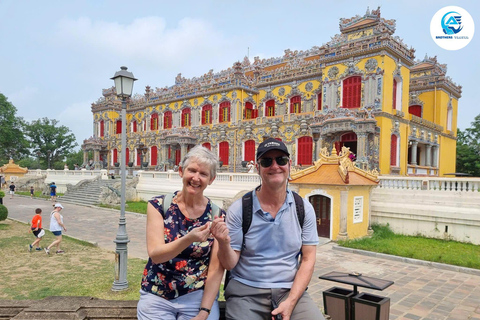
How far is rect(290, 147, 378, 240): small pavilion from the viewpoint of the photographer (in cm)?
1104

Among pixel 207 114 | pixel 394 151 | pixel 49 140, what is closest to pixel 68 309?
pixel 394 151

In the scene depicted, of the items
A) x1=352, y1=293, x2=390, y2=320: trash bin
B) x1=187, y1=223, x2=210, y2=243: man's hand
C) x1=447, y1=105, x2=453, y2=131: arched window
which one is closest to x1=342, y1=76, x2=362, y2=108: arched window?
x1=447, y1=105, x2=453, y2=131: arched window

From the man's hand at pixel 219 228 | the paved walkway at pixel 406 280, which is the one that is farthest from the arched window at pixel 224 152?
the man's hand at pixel 219 228

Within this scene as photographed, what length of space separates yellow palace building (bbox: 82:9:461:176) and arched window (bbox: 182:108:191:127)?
0.09 meters

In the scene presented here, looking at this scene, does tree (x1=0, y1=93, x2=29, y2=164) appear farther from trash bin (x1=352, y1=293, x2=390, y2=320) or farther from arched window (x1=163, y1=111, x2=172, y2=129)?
trash bin (x1=352, y1=293, x2=390, y2=320)

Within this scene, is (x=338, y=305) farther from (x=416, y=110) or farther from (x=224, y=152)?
(x=416, y=110)

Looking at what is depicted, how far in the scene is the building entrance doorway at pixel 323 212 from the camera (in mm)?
11445

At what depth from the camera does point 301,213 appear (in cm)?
271

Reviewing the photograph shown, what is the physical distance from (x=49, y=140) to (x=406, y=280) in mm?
58982

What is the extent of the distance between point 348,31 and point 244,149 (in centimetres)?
1108

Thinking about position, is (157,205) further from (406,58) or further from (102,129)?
A: (102,129)

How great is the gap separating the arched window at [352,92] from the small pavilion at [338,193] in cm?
897

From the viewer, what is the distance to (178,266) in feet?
8.26

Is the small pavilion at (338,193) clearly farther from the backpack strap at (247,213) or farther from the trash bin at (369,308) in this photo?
the backpack strap at (247,213)
